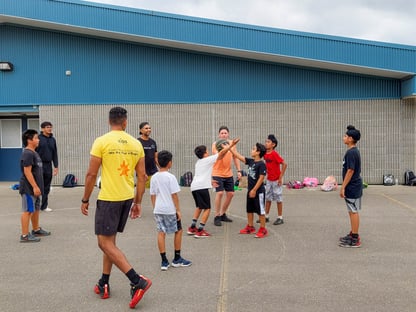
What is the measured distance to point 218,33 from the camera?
12.3m

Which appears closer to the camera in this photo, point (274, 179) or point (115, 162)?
point (115, 162)

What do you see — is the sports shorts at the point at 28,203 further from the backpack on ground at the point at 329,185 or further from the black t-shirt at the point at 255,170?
the backpack on ground at the point at 329,185

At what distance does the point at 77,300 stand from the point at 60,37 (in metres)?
11.9

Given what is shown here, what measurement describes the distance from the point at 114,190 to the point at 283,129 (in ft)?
32.2

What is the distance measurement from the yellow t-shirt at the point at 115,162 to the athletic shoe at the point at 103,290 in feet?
3.12

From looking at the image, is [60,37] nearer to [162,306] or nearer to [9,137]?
[9,137]

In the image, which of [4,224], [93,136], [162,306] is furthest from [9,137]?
[162,306]

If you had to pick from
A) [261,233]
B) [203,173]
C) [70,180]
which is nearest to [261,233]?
[261,233]

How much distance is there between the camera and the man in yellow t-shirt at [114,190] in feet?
13.3

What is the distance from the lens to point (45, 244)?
643 cm

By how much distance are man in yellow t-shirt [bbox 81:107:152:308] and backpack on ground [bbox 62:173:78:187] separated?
994cm

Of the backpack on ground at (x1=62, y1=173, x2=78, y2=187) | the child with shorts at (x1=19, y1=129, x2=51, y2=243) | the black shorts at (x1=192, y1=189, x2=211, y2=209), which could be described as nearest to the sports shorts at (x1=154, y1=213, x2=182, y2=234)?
the black shorts at (x1=192, y1=189, x2=211, y2=209)

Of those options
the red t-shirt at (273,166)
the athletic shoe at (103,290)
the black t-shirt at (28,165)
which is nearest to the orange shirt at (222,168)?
the red t-shirt at (273,166)

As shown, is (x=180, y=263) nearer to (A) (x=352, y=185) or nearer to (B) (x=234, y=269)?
(B) (x=234, y=269)
